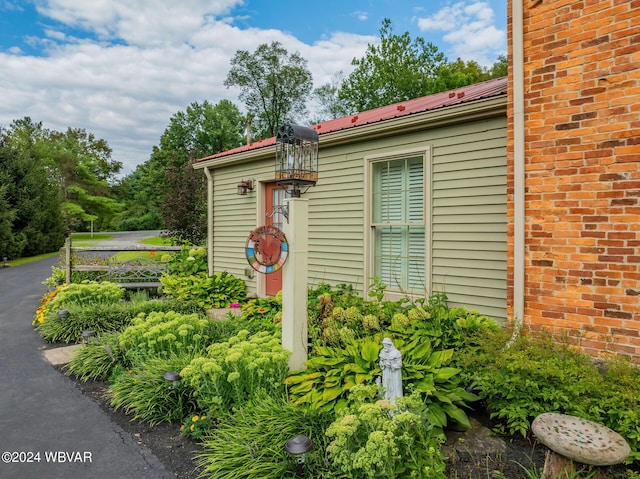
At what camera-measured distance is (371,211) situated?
5578 mm

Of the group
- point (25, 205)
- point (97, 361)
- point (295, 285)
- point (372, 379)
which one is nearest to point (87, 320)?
point (97, 361)

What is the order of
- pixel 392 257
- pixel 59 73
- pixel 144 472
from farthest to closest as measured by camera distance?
pixel 59 73 < pixel 392 257 < pixel 144 472

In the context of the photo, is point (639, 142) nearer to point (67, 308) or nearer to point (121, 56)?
point (67, 308)

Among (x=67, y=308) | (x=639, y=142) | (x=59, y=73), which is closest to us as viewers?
(x=639, y=142)

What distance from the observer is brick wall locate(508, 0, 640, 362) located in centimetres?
300

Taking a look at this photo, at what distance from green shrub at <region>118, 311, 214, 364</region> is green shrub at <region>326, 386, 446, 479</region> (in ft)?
7.52

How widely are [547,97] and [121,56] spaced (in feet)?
45.5

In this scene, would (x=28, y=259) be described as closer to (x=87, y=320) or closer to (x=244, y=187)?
(x=87, y=320)

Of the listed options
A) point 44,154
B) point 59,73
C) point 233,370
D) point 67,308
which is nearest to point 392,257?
point 233,370

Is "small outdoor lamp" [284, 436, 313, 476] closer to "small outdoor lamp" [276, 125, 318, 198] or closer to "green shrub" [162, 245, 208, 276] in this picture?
"small outdoor lamp" [276, 125, 318, 198]

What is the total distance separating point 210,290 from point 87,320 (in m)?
2.13

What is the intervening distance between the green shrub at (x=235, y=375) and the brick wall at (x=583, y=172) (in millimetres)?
2128

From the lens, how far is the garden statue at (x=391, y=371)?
2.70 m

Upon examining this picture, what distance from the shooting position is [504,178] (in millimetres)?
4258
